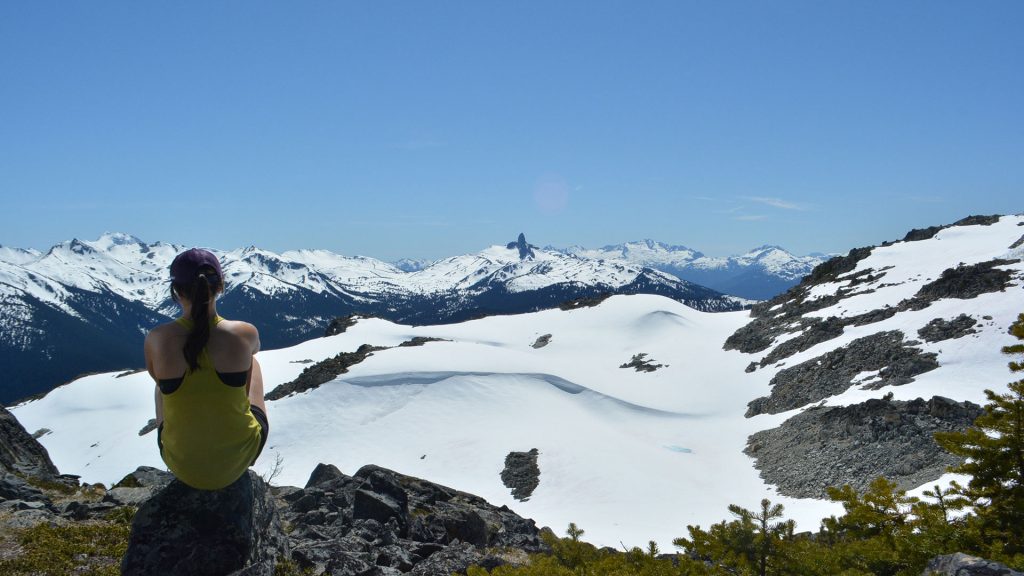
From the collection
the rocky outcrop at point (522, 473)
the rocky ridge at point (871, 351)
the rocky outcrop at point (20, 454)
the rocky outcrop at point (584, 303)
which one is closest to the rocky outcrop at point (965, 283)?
the rocky ridge at point (871, 351)

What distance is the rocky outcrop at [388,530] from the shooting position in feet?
32.3

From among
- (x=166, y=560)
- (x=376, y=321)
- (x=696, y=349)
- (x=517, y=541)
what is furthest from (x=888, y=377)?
(x=376, y=321)

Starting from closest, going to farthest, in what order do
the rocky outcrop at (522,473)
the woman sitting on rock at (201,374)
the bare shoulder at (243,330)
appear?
1. the woman sitting on rock at (201,374)
2. the bare shoulder at (243,330)
3. the rocky outcrop at (522,473)

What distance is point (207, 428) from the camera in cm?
495

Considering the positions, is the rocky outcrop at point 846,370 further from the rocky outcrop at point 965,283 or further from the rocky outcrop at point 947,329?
the rocky outcrop at point 965,283

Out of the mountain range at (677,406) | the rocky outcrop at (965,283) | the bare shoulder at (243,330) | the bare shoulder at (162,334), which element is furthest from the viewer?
the rocky outcrop at (965,283)

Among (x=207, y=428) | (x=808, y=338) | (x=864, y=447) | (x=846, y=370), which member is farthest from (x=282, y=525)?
(x=808, y=338)

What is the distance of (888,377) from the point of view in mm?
39250

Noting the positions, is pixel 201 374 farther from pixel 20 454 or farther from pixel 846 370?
pixel 846 370

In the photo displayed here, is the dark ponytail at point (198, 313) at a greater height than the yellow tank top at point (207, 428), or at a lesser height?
greater

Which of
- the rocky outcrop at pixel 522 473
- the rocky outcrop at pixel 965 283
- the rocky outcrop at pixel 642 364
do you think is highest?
A: the rocky outcrop at pixel 965 283

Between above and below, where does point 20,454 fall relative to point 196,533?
below

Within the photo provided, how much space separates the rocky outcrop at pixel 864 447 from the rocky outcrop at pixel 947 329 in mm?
10153

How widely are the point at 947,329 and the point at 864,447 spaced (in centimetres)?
1580
